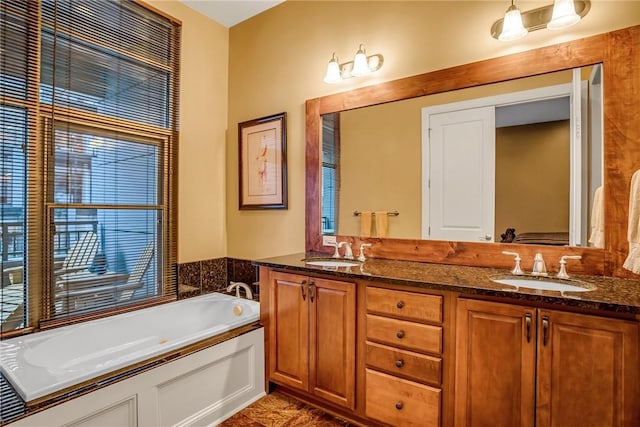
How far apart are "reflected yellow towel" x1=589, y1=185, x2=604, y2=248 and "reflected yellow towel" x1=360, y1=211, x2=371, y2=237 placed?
1.25m

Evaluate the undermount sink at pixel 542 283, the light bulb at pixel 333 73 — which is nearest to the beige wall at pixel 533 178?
the undermount sink at pixel 542 283

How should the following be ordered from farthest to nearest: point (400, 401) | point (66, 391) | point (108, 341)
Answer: point (108, 341)
point (400, 401)
point (66, 391)

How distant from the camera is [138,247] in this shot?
266 cm

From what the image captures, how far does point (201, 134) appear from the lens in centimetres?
310

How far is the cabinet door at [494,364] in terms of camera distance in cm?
138

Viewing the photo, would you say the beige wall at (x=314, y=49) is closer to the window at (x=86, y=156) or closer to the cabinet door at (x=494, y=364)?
the window at (x=86, y=156)

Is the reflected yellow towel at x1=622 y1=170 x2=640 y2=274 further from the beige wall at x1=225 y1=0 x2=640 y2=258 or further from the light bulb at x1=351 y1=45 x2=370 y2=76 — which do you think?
the light bulb at x1=351 y1=45 x2=370 y2=76

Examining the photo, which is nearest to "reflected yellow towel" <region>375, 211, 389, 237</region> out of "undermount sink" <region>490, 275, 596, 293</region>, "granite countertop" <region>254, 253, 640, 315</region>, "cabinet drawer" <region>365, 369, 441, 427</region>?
"granite countertop" <region>254, 253, 640, 315</region>

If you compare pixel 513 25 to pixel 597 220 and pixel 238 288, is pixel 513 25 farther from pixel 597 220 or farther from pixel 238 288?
pixel 238 288

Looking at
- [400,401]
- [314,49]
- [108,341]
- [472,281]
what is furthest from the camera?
[314,49]

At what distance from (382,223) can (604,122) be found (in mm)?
1303

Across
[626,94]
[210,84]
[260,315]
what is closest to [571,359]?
[626,94]

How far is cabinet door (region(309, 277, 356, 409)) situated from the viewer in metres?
1.87

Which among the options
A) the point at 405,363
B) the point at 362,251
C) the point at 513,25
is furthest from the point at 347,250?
the point at 513,25
